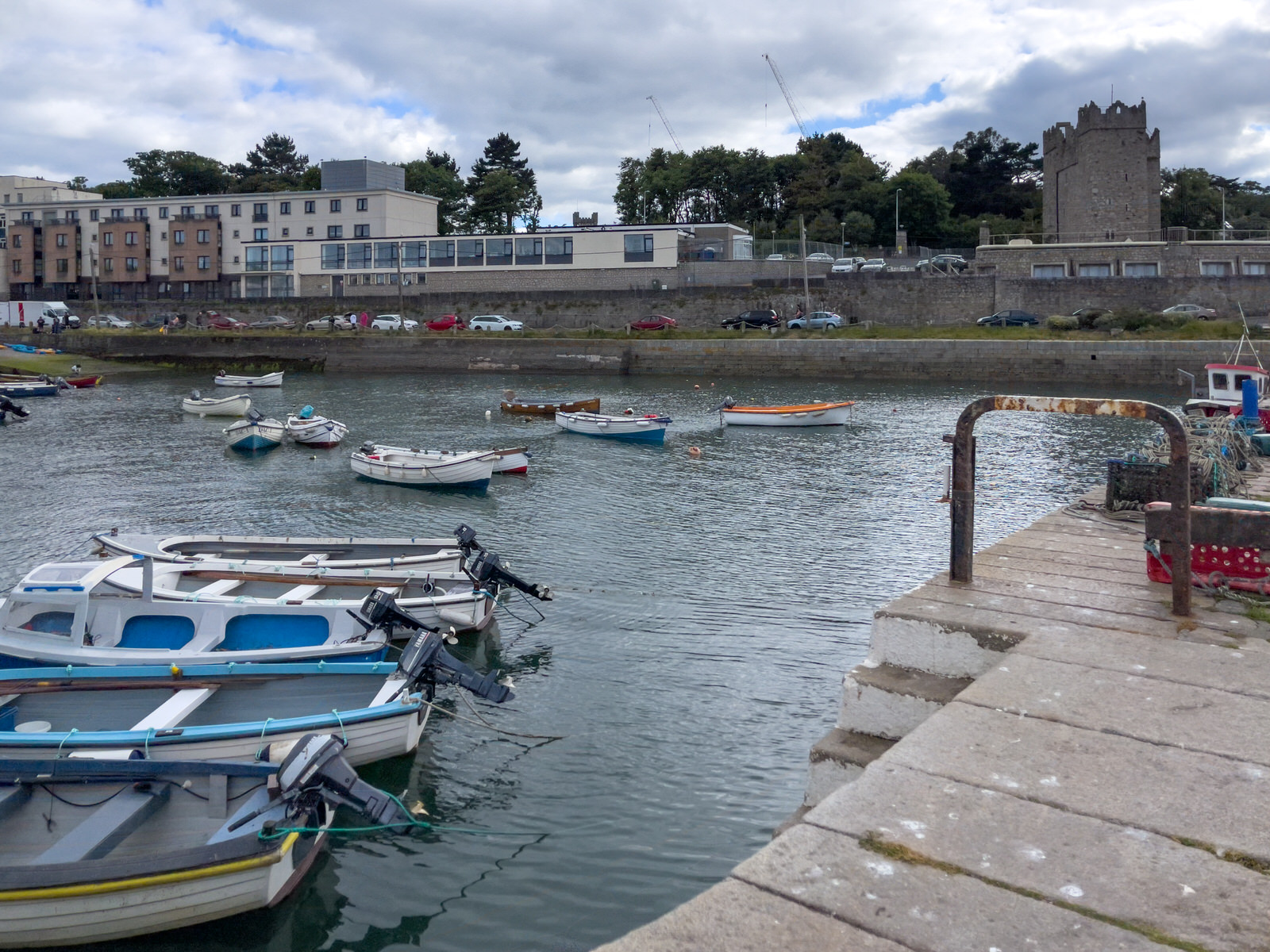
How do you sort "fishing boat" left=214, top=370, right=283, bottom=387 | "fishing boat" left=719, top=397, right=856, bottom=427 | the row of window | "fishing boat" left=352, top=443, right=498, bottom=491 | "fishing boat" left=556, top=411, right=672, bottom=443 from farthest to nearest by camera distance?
the row of window
"fishing boat" left=214, top=370, right=283, bottom=387
"fishing boat" left=719, top=397, right=856, bottom=427
"fishing boat" left=556, top=411, right=672, bottom=443
"fishing boat" left=352, top=443, right=498, bottom=491

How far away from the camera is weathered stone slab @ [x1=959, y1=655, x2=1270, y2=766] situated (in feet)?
15.7

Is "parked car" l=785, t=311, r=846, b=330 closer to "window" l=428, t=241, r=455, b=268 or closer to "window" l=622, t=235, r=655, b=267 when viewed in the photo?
"window" l=622, t=235, r=655, b=267

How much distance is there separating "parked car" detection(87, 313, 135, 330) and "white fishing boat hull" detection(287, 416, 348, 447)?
52.1 metres

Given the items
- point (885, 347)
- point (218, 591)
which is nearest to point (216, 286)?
point (885, 347)

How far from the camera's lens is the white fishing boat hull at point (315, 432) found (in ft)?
112

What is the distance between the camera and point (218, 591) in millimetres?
13414

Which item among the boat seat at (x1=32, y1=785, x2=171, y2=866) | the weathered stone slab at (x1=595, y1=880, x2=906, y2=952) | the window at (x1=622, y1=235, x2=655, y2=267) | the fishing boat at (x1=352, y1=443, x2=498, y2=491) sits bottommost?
the boat seat at (x1=32, y1=785, x2=171, y2=866)

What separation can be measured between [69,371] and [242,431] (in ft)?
118

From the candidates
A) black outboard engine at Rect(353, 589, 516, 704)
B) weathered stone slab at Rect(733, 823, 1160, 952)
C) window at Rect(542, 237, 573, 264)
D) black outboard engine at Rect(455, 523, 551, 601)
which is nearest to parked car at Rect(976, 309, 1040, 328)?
window at Rect(542, 237, 573, 264)

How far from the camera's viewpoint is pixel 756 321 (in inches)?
2569

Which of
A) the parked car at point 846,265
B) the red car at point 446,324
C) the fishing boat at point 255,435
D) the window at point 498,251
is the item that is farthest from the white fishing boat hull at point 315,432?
the window at point 498,251

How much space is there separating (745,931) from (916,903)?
61 cm

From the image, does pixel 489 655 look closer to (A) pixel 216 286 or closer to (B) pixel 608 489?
(B) pixel 608 489

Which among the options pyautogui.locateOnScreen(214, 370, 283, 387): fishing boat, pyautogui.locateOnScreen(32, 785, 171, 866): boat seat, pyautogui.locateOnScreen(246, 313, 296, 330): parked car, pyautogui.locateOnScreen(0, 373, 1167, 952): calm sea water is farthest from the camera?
pyautogui.locateOnScreen(246, 313, 296, 330): parked car
